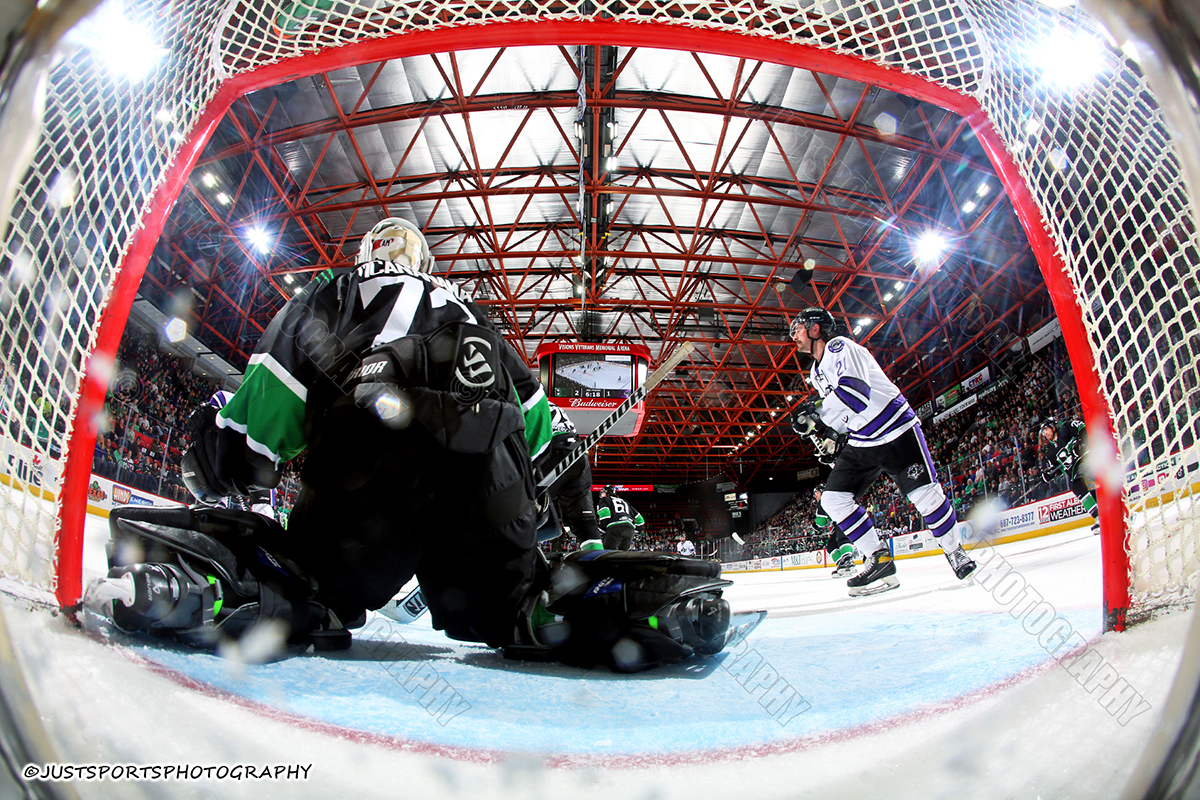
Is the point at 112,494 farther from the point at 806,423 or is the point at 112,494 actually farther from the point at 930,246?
the point at 930,246

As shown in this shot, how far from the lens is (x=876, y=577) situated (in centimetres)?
287

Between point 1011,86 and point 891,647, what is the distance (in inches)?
58.0

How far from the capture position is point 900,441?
2.76m

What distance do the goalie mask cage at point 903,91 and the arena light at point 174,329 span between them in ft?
34.6

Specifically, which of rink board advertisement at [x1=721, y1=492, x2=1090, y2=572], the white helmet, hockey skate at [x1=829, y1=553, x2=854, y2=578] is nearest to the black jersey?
the white helmet

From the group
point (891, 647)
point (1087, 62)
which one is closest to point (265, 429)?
point (891, 647)

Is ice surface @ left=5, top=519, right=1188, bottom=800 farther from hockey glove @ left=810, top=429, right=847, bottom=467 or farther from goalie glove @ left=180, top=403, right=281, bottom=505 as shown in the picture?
hockey glove @ left=810, top=429, right=847, bottom=467

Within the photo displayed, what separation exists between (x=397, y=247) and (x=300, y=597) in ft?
2.88

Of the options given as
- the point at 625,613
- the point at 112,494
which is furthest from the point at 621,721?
the point at 112,494

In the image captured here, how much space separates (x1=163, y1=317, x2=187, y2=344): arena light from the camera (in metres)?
9.77

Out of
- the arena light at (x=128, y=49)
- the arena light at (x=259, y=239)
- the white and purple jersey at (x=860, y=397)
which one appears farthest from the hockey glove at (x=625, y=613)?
the arena light at (x=259, y=239)

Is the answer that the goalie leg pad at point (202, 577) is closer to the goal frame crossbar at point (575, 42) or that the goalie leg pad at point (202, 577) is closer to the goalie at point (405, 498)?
the goalie at point (405, 498)

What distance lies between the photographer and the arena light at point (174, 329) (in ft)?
32.1

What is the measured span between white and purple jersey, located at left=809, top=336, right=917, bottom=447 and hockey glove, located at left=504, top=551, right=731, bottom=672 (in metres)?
1.96
